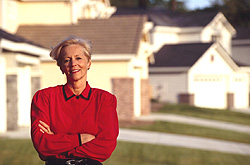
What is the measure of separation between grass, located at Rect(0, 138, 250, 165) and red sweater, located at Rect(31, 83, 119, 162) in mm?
7807

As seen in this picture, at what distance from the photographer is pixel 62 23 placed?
25.4 metres

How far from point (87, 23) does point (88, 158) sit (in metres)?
21.4

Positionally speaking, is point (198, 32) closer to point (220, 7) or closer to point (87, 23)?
point (87, 23)

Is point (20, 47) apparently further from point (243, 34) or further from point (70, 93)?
point (243, 34)

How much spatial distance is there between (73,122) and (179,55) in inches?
1304

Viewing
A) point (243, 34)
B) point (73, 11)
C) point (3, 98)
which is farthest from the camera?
point (243, 34)

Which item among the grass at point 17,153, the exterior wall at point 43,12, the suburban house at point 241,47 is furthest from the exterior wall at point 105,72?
the suburban house at point 241,47

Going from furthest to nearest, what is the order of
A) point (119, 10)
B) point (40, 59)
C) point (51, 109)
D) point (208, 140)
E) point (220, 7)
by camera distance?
point (220, 7) < point (119, 10) < point (40, 59) < point (208, 140) < point (51, 109)

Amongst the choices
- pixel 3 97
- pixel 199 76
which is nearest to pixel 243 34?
pixel 199 76

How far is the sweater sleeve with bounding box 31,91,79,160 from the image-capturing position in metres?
4.19

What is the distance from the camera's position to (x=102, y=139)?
4273 millimetres

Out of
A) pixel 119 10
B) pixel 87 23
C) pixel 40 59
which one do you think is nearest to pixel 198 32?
pixel 119 10

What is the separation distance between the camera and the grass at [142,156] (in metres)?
12.4

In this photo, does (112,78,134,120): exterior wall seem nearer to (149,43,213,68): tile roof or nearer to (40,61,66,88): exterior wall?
(40,61,66,88): exterior wall
